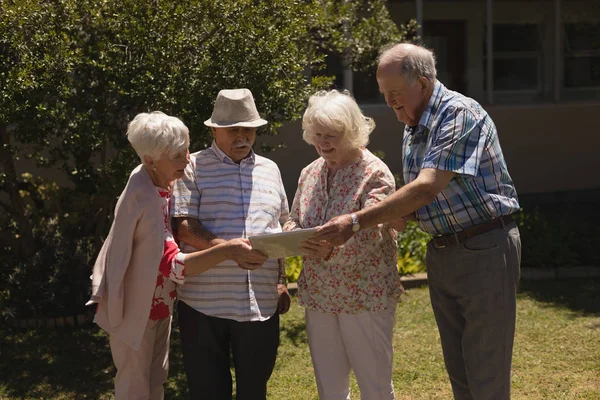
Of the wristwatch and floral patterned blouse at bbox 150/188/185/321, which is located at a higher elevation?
the wristwatch

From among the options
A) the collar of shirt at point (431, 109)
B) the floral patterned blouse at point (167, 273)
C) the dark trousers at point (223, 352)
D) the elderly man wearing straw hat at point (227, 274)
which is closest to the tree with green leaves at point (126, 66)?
the elderly man wearing straw hat at point (227, 274)

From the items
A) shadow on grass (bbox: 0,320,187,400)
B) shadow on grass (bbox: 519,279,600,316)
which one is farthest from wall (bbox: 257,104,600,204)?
shadow on grass (bbox: 0,320,187,400)

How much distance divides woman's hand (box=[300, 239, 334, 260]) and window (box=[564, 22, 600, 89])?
35.5 feet

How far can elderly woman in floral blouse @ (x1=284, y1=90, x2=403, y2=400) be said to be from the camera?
431cm

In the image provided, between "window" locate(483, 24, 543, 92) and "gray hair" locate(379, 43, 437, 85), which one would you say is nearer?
"gray hair" locate(379, 43, 437, 85)

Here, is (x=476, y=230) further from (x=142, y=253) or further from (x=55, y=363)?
(x=55, y=363)

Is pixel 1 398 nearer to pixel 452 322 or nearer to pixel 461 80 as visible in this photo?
pixel 452 322

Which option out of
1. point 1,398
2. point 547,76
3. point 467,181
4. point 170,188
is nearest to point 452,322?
point 467,181

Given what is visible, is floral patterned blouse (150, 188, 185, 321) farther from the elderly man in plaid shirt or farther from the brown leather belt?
the brown leather belt

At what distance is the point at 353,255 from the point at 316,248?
1.09ft

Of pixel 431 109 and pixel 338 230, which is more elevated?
pixel 431 109

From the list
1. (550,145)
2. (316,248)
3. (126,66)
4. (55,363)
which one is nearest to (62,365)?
(55,363)

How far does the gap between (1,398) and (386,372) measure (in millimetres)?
2872

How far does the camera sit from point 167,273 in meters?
4.17
